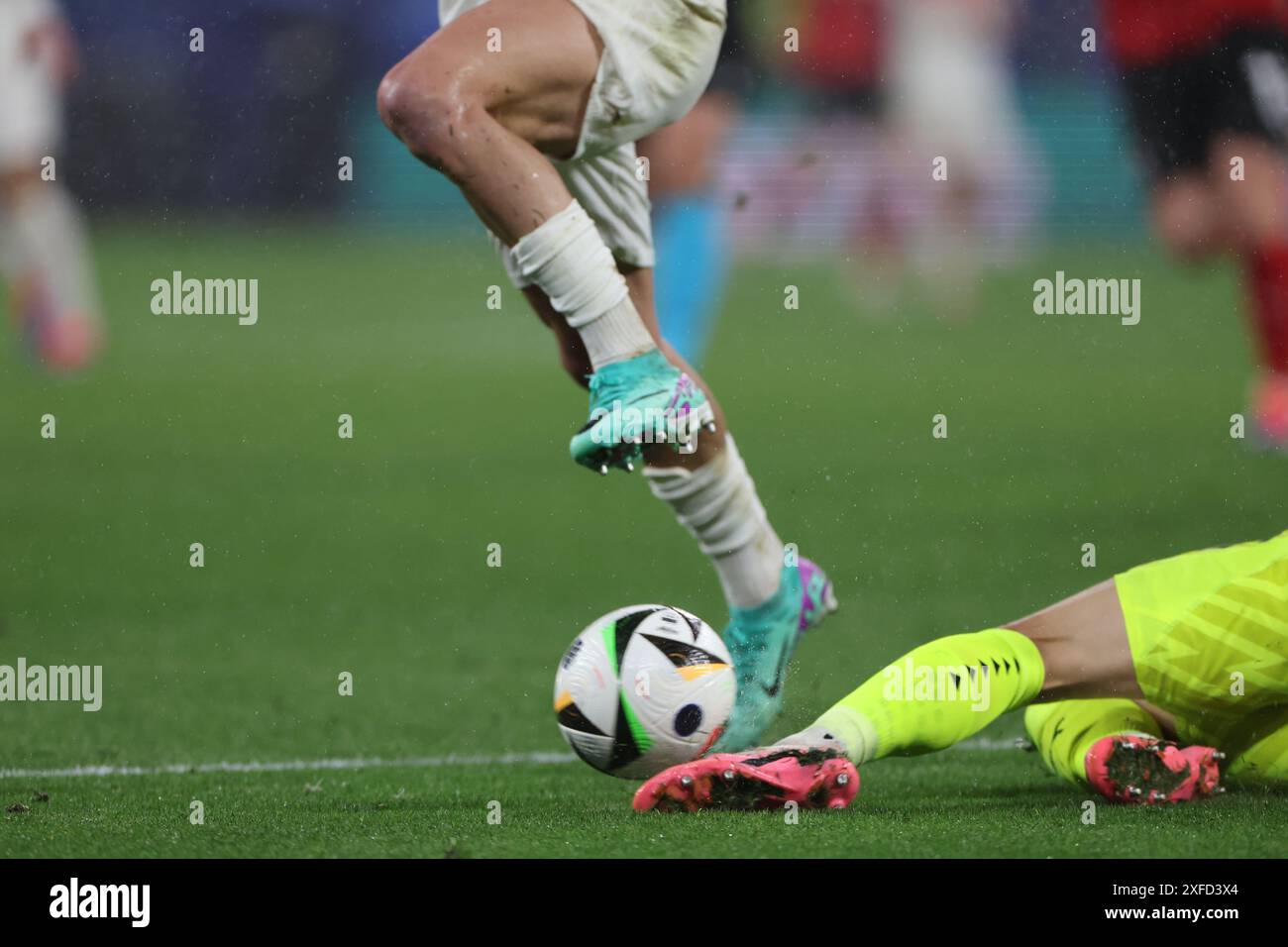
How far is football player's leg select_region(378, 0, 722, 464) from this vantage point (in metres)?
3.43

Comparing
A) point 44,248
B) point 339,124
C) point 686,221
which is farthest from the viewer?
point 339,124

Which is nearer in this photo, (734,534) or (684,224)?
(734,534)

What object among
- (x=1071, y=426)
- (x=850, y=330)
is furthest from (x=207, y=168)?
(x=1071, y=426)

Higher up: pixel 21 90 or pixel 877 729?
pixel 21 90

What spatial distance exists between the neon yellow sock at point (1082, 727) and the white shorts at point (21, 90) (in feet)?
28.7

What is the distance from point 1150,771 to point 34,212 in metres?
9.30

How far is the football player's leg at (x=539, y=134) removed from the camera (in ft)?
11.3

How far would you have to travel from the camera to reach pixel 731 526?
4.08 meters

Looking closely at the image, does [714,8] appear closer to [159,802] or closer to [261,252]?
[159,802]
